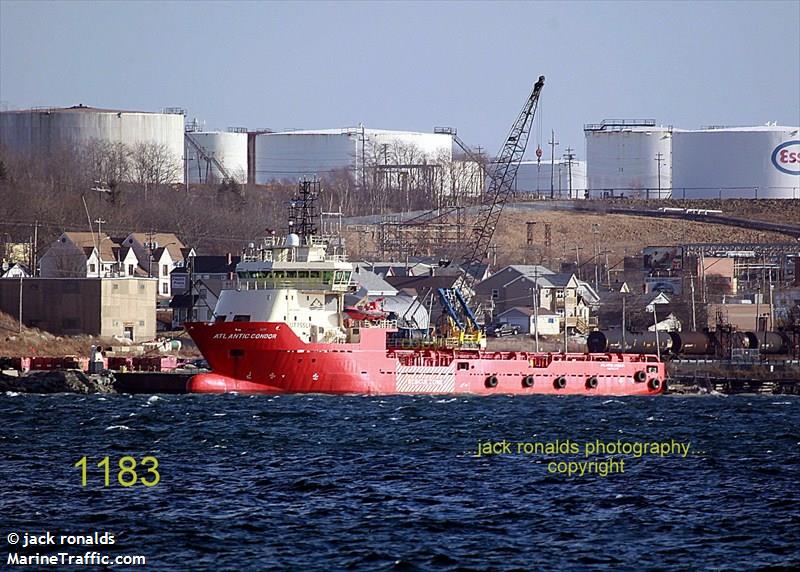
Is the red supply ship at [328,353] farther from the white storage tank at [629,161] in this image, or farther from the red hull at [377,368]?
the white storage tank at [629,161]

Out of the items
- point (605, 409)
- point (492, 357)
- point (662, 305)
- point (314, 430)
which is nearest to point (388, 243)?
point (662, 305)

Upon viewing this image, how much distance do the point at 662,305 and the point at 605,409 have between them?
138ft

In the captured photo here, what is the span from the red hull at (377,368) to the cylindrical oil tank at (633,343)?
426 inches

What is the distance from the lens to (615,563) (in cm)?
2489

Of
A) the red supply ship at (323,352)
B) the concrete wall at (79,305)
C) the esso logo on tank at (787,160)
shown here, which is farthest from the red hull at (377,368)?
the esso logo on tank at (787,160)

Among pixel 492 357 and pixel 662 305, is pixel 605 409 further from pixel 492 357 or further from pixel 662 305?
pixel 662 305

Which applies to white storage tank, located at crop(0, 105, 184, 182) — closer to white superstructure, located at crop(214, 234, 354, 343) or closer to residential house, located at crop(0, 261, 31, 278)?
residential house, located at crop(0, 261, 31, 278)

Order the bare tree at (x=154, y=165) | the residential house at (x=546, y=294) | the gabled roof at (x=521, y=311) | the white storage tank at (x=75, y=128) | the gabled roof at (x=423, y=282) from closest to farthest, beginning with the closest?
the gabled roof at (x=423, y=282) → the gabled roof at (x=521, y=311) → the residential house at (x=546, y=294) → the bare tree at (x=154, y=165) → the white storage tank at (x=75, y=128)

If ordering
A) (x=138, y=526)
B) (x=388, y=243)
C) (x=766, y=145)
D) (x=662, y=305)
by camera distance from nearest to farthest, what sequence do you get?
(x=138, y=526) < (x=662, y=305) < (x=388, y=243) < (x=766, y=145)

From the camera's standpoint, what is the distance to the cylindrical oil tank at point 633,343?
8088 centimetres

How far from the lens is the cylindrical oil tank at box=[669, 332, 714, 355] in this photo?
79938 mm

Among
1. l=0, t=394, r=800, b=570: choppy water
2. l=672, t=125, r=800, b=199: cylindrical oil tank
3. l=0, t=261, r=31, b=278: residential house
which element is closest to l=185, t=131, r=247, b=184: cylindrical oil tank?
l=672, t=125, r=800, b=199: cylindrical oil tank

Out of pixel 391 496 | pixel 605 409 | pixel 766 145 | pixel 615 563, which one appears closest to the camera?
pixel 615 563

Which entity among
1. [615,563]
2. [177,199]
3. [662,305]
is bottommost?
[615,563]
